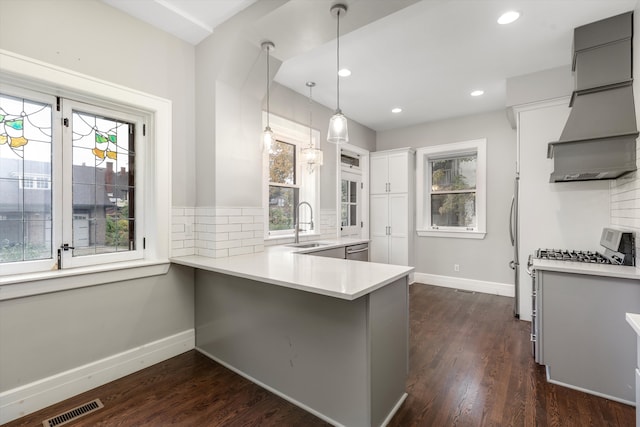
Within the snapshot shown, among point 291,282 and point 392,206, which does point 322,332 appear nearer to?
point 291,282

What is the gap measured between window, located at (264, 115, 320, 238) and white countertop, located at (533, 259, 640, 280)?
8.00ft

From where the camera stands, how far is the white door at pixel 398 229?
16.2 feet

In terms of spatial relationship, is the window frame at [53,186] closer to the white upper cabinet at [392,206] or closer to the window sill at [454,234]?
the white upper cabinet at [392,206]

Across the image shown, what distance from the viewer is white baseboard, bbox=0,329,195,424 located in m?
1.81

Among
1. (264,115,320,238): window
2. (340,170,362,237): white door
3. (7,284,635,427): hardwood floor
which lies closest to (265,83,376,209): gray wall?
→ (264,115,320,238): window

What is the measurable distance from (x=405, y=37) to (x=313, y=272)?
2.23m

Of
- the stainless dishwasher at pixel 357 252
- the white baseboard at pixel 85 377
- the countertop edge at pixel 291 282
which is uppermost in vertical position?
the countertop edge at pixel 291 282

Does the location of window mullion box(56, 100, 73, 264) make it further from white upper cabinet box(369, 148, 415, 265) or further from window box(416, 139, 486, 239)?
window box(416, 139, 486, 239)

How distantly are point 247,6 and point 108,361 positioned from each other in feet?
9.44

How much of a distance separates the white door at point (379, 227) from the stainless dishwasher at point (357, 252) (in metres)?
1.12

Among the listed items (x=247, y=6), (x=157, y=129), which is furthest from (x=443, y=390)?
(x=247, y=6)

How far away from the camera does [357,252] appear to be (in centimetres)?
395

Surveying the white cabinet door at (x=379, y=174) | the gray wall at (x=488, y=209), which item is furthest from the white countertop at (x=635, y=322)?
the white cabinet door at (x=379, y=174)

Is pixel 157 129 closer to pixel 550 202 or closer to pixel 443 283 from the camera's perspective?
pixel 550 202
